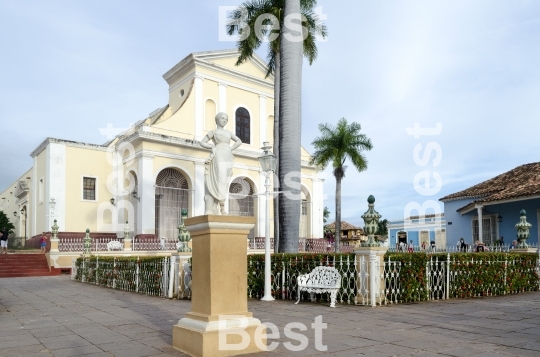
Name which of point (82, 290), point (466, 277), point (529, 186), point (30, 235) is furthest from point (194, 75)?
point (466, 277)

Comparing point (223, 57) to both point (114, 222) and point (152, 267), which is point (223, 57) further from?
point (152, 267)

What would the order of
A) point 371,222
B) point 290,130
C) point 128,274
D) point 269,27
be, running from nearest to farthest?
point 371,222
point 290,130
point 128,274
point 269,27

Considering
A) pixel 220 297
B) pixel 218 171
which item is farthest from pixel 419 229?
pixel 220 297

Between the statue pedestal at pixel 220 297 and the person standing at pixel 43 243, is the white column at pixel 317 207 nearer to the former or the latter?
the person standing at pixel 43 243

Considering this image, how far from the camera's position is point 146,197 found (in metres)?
23.0

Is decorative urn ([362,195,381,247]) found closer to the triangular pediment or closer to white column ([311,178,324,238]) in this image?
the triangular pediment

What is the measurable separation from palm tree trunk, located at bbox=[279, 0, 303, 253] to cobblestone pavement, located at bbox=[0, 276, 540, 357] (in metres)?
2.80

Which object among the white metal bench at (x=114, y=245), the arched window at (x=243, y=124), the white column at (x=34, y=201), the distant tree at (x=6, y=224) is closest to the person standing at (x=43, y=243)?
the white column at (x=34, y=201)

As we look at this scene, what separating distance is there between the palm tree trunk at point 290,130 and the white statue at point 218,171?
6324 millimetres

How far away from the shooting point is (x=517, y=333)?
624 cm

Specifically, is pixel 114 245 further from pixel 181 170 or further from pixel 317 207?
pixel 317 207

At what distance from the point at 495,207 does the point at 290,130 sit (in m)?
14.3

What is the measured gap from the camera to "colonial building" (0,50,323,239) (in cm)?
2394

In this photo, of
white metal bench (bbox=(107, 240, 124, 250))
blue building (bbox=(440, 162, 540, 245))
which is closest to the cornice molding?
white metal bench (bbox=(107, 240, 124, 250))
